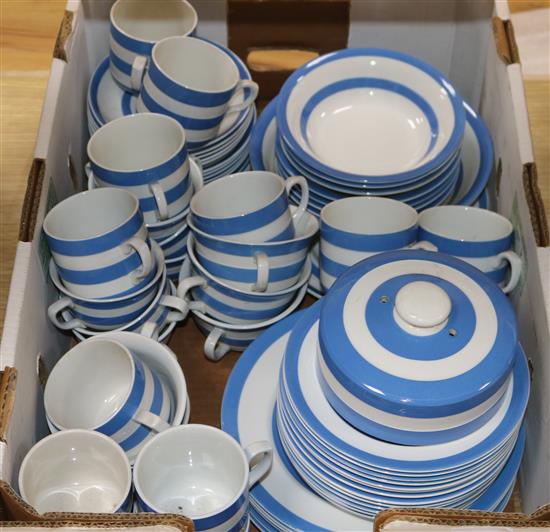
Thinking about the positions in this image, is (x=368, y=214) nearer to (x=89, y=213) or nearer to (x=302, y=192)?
(x=302, y=192)

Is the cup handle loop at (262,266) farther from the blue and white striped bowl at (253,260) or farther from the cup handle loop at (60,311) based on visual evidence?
the cup handle loop at (60,311)

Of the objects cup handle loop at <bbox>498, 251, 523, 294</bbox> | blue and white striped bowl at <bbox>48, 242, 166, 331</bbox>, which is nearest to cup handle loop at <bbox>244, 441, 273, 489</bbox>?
blue and white striped bowl at <bbox>48, 242, 166, 331</bbox>

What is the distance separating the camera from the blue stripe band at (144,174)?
3.22ft

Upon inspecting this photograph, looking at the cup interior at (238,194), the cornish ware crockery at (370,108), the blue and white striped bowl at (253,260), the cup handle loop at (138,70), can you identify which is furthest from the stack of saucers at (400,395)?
the cup handle loop at (138,70)

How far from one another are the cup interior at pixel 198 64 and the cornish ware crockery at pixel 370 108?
9 centimetres

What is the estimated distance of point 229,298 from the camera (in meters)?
0.97

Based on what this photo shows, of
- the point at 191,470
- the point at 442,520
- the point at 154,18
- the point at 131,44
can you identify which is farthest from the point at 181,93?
the point at 442,520

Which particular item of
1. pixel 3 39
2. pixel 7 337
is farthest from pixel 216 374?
pixel 3 39

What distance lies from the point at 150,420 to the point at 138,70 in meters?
0.48

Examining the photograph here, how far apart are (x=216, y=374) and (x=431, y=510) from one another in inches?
16.3

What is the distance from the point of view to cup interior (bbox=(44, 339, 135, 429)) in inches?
34.6

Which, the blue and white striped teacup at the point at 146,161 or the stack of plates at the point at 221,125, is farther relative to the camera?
the stack of plates at the point at 221,125

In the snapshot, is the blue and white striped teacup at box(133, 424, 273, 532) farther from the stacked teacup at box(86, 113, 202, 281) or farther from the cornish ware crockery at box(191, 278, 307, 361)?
the stacked teacup at box(86, 113, 202, 281)

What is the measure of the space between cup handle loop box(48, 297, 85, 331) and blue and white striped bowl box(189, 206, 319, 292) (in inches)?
5.9
